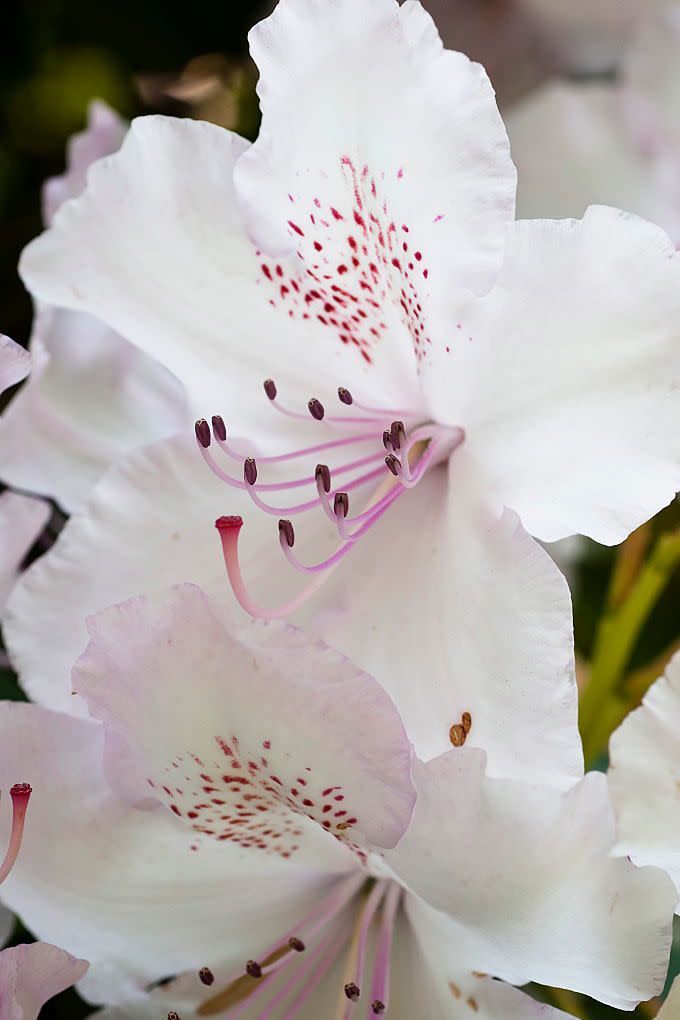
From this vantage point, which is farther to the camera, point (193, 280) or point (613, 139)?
point (613, 139)

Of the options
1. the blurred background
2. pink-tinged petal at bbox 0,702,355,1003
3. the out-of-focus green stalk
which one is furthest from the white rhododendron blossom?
pink-tinged petal at bbox 0,702,355,1003

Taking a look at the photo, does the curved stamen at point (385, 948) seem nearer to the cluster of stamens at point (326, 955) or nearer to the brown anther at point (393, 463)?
the cluster of stamens at point (326, 955)

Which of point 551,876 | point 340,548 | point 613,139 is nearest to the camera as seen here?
point 551,876

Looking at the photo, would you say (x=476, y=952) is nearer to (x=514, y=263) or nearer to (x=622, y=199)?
(x=514, y=263)

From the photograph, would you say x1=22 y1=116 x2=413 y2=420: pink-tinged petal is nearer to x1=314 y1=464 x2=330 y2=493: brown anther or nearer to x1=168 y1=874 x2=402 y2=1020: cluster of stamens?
x1=314 y1=464 x2=330 y2=493: brown anther

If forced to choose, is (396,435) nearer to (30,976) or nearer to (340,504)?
(340,504)

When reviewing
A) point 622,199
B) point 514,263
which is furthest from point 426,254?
point 622,199

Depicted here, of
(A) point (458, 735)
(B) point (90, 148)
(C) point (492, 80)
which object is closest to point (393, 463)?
(A) point (458, 735)
